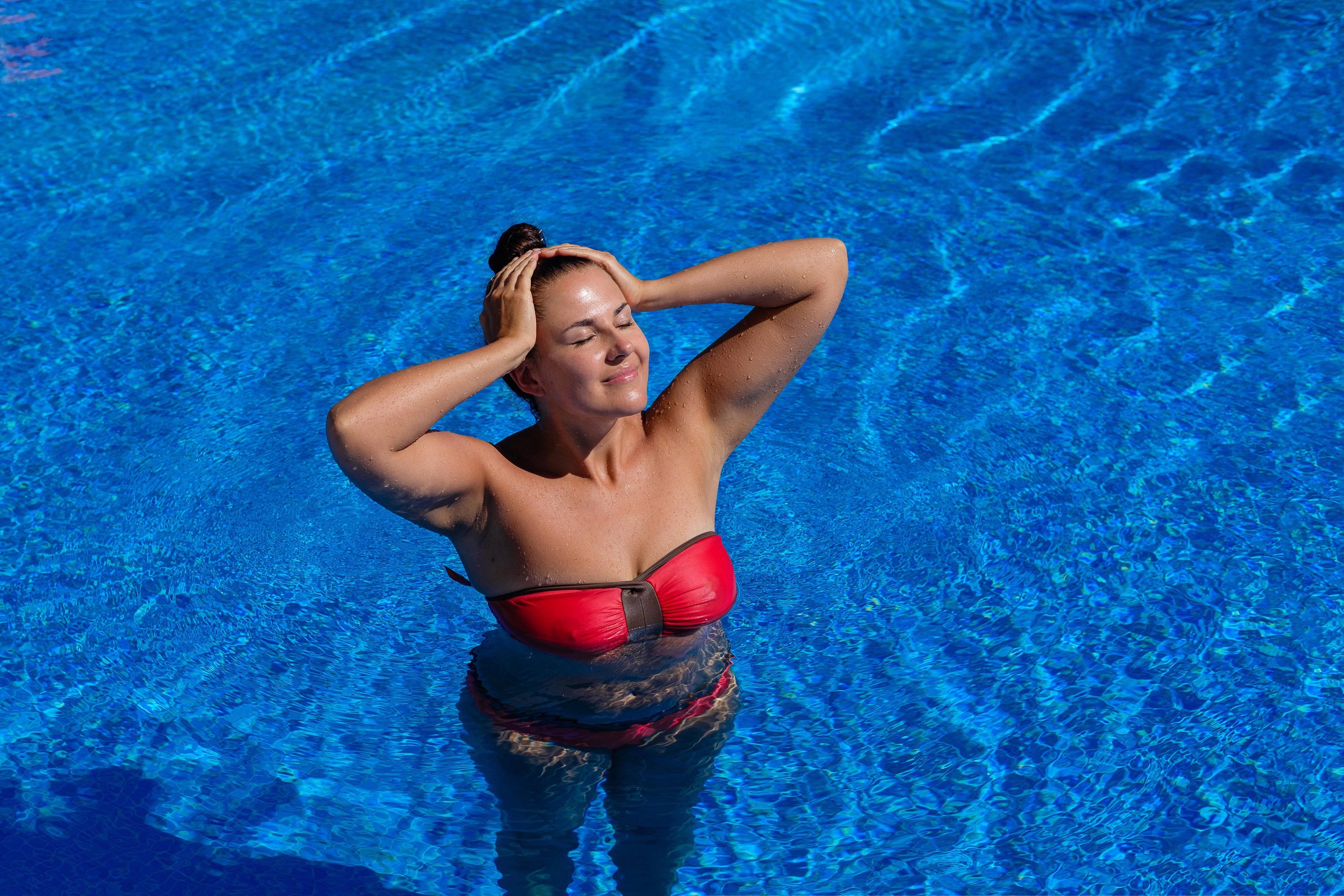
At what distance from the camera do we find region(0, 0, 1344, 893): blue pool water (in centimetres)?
348

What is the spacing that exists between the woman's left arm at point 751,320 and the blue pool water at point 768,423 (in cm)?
121

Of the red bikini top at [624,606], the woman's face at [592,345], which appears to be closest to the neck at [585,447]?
the woman's face at [592,345]

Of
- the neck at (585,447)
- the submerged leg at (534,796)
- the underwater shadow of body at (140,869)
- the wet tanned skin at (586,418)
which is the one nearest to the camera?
the wet tanned skin at (586,418)

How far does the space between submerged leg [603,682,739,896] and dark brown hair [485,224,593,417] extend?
841 millimetres

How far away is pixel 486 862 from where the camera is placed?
11.2ft

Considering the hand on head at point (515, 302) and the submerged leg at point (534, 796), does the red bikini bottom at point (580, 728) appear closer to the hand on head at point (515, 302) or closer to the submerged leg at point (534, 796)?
the submerged leg at point (534, 796)

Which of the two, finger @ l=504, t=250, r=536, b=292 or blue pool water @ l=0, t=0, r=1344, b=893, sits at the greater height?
finger @ l=504, t=250, r=536, b=292

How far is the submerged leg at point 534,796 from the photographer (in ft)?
9.54

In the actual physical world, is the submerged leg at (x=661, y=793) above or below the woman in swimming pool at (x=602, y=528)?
below

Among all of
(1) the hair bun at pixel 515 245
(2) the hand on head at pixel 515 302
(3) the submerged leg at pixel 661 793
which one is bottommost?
(3) the submerged leg at pixel 661 793

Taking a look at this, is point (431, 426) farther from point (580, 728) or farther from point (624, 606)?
point (580, 728)

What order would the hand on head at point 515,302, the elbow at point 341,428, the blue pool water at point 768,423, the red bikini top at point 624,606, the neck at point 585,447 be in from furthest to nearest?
1. the blue pool water at point 768,423
2. the neck at point 585,447
3. the red bikini top at point 624,606
4. the hand on head at point 515,302
5. the elbow at point 341,428

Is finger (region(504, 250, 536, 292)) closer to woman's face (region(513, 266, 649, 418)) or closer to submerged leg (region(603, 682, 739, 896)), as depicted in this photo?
woman's face (region(513, 266, 649, 418))

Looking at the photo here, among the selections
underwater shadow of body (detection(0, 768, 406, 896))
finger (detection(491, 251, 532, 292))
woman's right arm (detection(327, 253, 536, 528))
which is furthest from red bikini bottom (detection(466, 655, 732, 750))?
finger (detection(491, 251, 532, 292))
